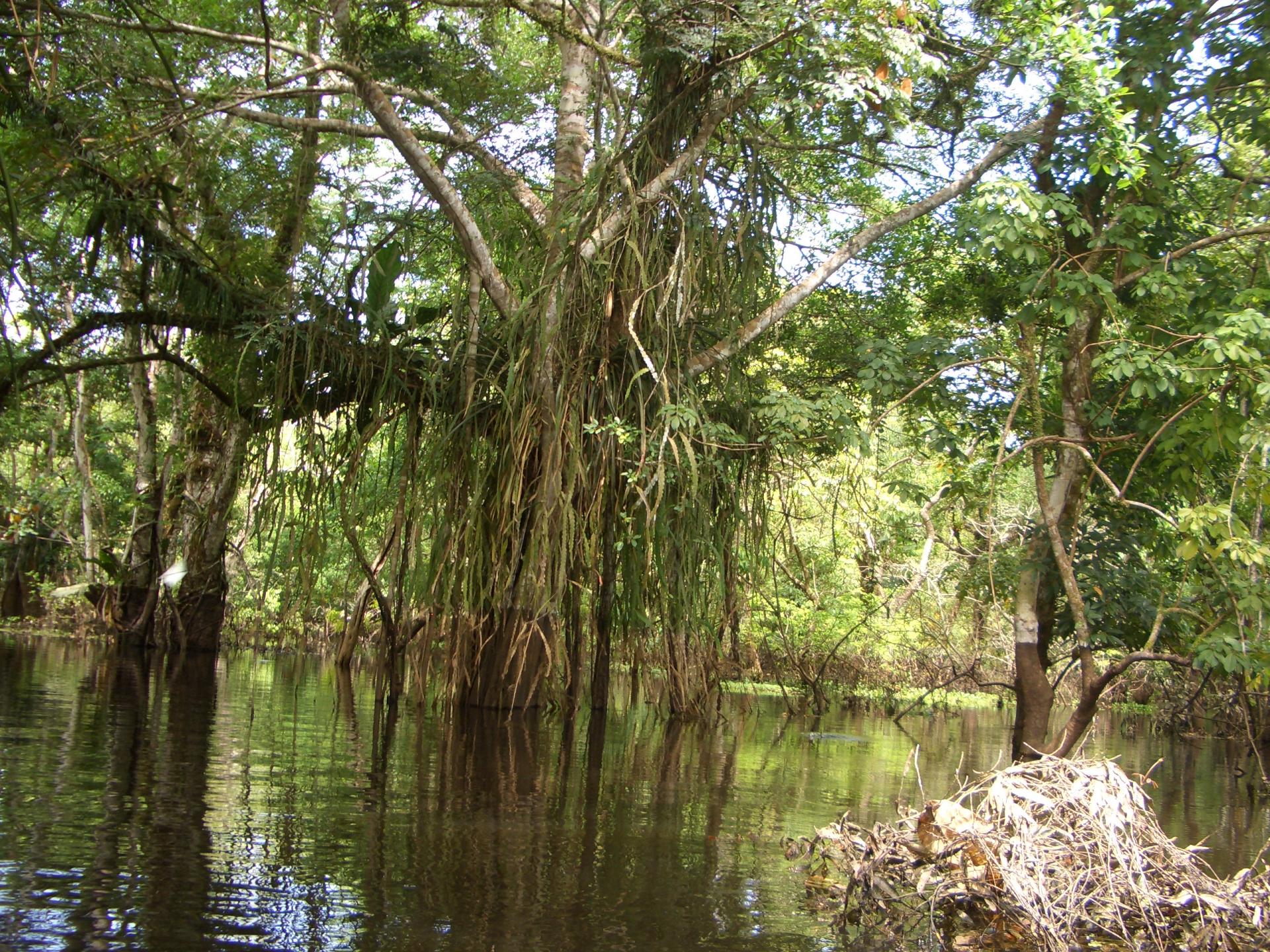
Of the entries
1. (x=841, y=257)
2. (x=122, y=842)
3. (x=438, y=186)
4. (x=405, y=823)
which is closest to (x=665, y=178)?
(x=841, y=257)

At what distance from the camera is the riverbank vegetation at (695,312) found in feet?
23.1

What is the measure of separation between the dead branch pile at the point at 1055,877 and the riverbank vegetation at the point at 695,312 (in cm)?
266

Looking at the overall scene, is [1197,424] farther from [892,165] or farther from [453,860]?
[453,860]

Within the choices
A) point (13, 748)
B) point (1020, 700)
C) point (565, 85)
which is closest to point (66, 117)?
point (565, 85)

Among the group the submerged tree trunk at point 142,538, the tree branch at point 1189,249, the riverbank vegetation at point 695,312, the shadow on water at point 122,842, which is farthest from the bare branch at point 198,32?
the submerged tree trunk at point 142,538

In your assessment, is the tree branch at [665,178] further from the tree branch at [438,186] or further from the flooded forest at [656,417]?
the tree branch at [438,186]

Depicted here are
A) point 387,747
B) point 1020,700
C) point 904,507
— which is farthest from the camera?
point 904,507

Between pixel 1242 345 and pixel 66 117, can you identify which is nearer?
pixel 1242 345

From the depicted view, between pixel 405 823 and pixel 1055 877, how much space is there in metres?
2.47

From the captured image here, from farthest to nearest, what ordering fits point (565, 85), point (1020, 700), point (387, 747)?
point (565, 85), point (1020, 700), point (387, 747)

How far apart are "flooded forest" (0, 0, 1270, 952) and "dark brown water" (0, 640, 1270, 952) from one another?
4 centimetres

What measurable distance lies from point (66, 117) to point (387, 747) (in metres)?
5.33

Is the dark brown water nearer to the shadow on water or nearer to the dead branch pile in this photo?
the shadow on water

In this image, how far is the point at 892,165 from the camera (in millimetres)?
9812
